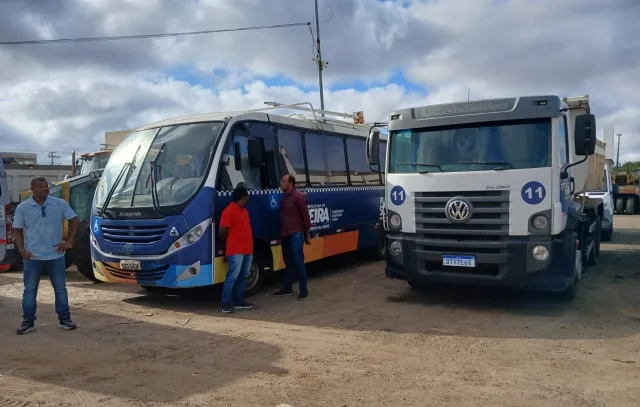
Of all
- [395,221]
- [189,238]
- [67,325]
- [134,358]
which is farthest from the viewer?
[395,221]

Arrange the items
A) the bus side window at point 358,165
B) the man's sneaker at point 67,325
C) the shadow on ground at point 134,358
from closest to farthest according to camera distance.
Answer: the shadow on ground at point 134,358 < the man's sneaker at point 67,325 < the bus side window at point 358,165

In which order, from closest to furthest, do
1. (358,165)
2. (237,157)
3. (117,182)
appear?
(117,182) < (237,157) < (358,165)

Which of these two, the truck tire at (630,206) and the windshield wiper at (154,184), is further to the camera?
the truck tire at (630,206)

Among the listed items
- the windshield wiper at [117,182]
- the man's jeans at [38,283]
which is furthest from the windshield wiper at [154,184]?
the man's jeans at [38,283]

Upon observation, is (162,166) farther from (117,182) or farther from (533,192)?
(533,192)

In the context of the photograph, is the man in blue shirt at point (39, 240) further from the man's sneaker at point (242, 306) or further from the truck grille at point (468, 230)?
the truck grille at point (468, 230)

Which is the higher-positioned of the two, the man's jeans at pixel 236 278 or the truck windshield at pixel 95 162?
the truck windshield at pixel 95 162

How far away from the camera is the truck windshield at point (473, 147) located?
7844 millimetres

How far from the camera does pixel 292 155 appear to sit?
419 inches

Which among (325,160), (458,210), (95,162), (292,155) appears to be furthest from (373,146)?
(95,162)

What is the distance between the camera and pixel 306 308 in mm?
8766

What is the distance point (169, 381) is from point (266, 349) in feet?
4.39

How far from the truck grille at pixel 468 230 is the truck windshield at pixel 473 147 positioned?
1.38 ft

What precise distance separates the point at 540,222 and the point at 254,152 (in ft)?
14.7
